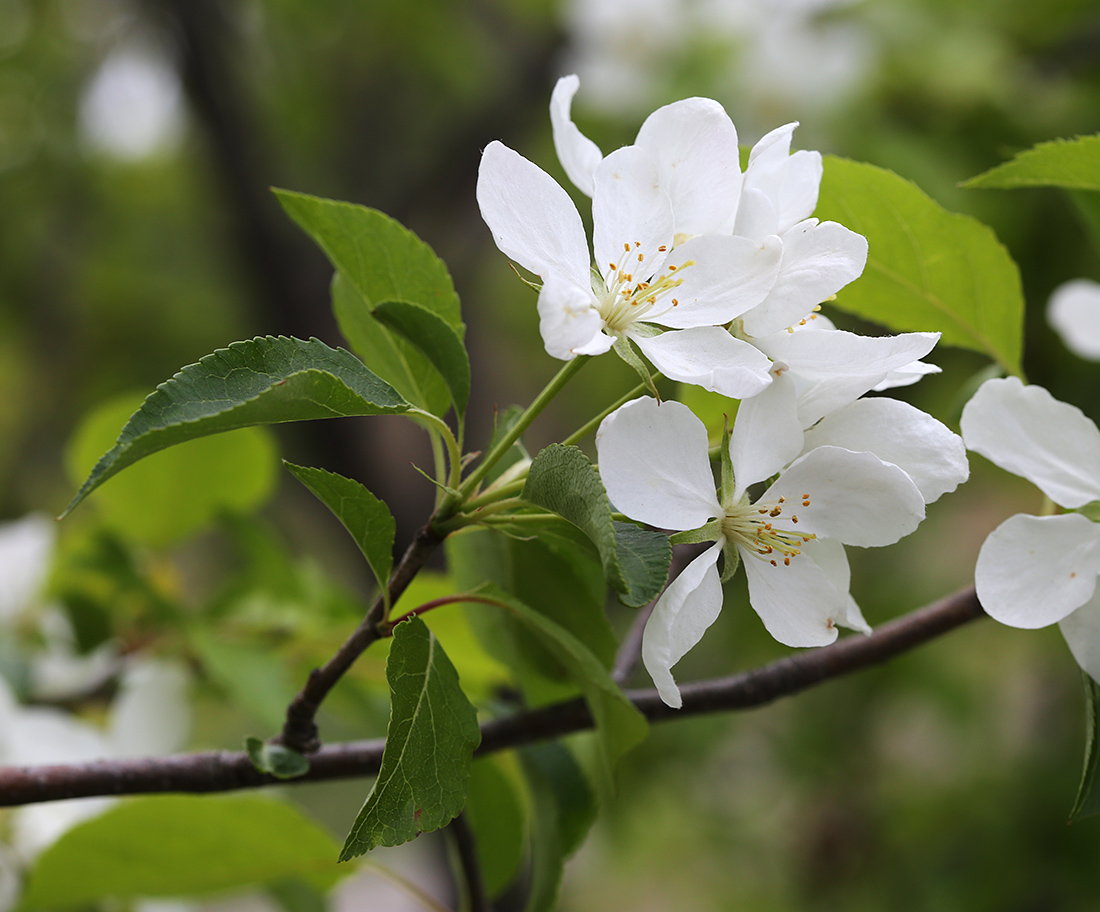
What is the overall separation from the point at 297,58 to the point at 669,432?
269 cm

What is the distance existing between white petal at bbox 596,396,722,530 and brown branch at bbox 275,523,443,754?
84mm

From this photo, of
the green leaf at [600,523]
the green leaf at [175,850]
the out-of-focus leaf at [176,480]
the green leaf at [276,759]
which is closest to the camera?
the green leaf at [600,523]

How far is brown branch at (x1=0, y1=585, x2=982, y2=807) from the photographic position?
0.41 meters

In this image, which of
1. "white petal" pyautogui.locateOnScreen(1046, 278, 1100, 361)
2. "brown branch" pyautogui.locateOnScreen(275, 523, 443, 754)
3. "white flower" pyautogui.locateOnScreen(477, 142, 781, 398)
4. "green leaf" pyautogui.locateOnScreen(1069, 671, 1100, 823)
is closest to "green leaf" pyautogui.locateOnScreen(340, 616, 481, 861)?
"brown branch" pyautogui.locateOnScreen(275, 523, 443, 754)

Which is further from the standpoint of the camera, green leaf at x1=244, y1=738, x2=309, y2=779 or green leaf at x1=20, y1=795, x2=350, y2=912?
green leaf at x1=20, y1=795, x2=350, y2=912

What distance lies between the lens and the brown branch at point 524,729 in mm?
407

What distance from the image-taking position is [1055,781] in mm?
1354

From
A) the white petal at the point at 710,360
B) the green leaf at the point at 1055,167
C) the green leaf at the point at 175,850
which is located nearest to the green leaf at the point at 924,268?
the green leaf at the point at 1055,167

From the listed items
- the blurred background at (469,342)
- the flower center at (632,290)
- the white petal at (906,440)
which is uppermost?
the flower center at (632,290)

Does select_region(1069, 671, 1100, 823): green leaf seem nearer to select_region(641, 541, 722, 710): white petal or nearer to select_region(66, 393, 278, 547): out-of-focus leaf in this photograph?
select_region(641, 541, 722, 710): white petal

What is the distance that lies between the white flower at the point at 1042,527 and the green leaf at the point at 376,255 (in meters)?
0.22

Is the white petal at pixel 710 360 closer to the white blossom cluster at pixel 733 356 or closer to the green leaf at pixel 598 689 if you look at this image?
the white blossom cluster at pixel 733 356

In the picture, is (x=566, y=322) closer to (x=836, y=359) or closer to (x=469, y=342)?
(x=836, y=359)

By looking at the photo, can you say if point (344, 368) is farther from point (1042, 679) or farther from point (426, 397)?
point (1042, 679)
